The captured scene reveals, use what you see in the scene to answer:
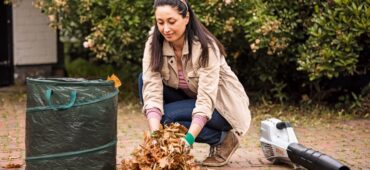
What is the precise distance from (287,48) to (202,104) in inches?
163

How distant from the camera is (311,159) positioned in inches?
215

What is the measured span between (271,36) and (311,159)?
3.47 meters

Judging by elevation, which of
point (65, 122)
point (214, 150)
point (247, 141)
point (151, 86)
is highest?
point (151, 86)

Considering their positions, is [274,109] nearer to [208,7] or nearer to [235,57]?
[235,57]

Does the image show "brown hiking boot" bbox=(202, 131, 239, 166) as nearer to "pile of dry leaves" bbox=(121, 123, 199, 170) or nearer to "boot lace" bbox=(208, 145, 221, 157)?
"boot lace" bbox=(208, 145, 221, 157)

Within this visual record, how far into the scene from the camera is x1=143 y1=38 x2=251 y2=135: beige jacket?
17.7 feet

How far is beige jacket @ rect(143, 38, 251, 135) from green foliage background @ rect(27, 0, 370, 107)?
2901 millimetres

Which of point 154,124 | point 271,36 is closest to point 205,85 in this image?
point 154,124

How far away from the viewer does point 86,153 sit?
4.92 meters

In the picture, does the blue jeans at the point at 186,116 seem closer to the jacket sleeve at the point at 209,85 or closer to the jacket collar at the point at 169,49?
the jacket sleeve at the point at 209,85

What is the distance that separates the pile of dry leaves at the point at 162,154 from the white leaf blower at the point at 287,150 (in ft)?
3.26

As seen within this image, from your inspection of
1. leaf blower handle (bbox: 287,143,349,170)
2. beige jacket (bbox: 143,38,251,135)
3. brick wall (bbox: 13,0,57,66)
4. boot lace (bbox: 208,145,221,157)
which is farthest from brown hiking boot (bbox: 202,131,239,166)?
brick wall (bbox: 13,0,57,66)

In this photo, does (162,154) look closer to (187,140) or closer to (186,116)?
(187,140)

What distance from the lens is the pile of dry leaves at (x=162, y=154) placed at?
4871 millimetres
